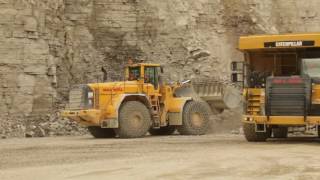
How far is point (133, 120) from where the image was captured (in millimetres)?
20891

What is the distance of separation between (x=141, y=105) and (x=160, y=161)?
838cm

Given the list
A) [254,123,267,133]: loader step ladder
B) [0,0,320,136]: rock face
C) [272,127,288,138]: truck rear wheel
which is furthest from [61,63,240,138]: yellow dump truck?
[254,123,267,133]: loader step ladder

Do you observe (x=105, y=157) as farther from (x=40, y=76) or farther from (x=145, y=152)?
(x=40, y=76)

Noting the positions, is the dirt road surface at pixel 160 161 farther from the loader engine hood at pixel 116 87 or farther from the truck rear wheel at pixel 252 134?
Result: the loader engine hood at pixel 116 87

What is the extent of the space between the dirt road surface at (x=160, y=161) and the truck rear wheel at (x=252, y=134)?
429 mm

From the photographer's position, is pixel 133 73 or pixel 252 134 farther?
pixel 133 73

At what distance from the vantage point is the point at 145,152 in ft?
49.2

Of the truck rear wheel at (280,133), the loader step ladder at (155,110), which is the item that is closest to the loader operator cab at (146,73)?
the loader step ladder at (155,110)

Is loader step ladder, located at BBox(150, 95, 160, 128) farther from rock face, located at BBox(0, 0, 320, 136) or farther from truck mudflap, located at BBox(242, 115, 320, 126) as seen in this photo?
truck mudflap, located at BBox(242, 115, 320, 126)

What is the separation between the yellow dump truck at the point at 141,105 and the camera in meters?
20.5

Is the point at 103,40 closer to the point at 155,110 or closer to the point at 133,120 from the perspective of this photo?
the point at 155,110

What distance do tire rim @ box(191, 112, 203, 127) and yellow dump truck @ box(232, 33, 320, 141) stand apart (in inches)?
174

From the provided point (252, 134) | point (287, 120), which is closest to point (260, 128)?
point (252, 134)

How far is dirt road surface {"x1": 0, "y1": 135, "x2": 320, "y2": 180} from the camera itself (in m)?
11.0
